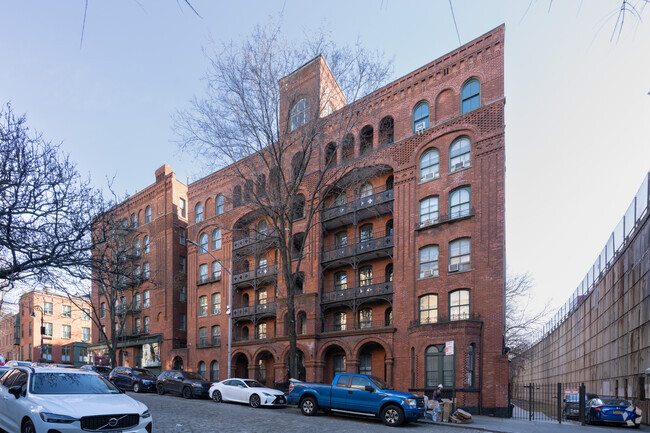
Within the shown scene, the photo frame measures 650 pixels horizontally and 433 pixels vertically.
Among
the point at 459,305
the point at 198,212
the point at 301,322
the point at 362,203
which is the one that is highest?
the point at 198,212

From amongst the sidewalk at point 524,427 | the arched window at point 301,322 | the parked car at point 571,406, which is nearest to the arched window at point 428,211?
the arched window at point 301,322

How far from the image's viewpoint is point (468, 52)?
26750mm

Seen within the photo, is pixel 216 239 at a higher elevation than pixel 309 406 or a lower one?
higher

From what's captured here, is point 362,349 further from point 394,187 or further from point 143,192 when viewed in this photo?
point 143,192

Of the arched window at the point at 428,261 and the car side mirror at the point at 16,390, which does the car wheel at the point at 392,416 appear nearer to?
the car side mirror at the point at 16,390

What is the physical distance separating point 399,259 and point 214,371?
19.2 meters

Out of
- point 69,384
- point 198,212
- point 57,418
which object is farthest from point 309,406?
point 198,212

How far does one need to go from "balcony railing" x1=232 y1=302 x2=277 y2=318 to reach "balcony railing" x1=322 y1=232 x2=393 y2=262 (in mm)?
5814

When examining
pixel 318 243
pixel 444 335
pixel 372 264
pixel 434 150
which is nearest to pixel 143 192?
pixel 318 243

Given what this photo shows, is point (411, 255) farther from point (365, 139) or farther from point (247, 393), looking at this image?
point (247, 393)

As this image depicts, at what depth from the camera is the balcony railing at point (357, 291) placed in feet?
91.4

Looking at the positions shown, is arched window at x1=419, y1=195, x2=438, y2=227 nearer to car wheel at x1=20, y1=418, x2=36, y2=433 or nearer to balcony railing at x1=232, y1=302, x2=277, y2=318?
balcony railing at x1=232, y1=302, x2=277, y2=318

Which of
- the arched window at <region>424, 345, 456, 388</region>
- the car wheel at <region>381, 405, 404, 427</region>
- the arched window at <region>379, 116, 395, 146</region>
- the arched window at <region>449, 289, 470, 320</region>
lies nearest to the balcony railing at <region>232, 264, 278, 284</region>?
the arched window at <region>379, 116, 395, 146</region>

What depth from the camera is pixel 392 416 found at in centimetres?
1577
